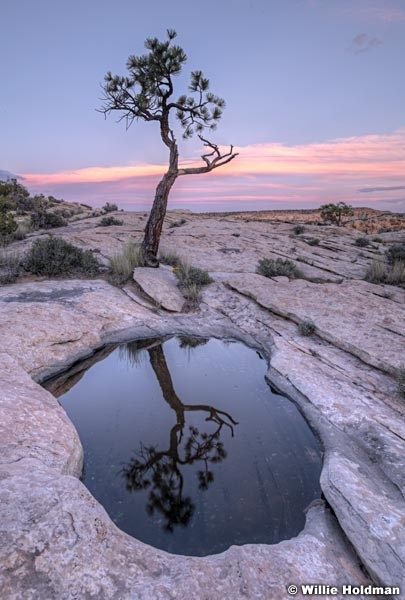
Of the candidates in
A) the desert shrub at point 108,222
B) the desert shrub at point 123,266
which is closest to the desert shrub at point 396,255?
the desert shrub at point 123,266

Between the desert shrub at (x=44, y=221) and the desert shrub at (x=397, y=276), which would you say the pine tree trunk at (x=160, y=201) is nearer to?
the desert shrub at (x=397, y=276)

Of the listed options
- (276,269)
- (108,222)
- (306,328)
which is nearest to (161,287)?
(276,269)

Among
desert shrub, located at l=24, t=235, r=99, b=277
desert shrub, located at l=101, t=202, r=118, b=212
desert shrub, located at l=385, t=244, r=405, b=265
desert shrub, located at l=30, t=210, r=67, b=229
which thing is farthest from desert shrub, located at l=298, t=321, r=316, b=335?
desert shrub, located at l=101, t=202, r=118, b=212

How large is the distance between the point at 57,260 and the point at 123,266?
2.00 metres

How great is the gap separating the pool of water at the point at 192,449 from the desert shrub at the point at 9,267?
452cm

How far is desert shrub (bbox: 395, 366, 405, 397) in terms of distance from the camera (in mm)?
6090

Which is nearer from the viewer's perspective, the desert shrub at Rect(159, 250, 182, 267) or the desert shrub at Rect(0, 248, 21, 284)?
the desert shrub at Rect(0, 248, 21, 284)

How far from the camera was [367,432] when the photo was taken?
16.9 feet

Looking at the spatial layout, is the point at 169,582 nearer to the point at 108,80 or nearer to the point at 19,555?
the point at 19,555

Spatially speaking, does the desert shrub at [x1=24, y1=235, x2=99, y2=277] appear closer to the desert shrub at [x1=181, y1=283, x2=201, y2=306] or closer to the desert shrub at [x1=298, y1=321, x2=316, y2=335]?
the desert shrub at [x1=181, y1=283, x2=201, y2=306]

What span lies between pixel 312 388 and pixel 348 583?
11.0ft

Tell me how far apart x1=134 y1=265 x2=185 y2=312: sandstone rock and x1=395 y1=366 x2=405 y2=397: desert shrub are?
547 centimetres

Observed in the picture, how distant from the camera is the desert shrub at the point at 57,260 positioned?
1134cm

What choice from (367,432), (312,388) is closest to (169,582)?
(367,432)
